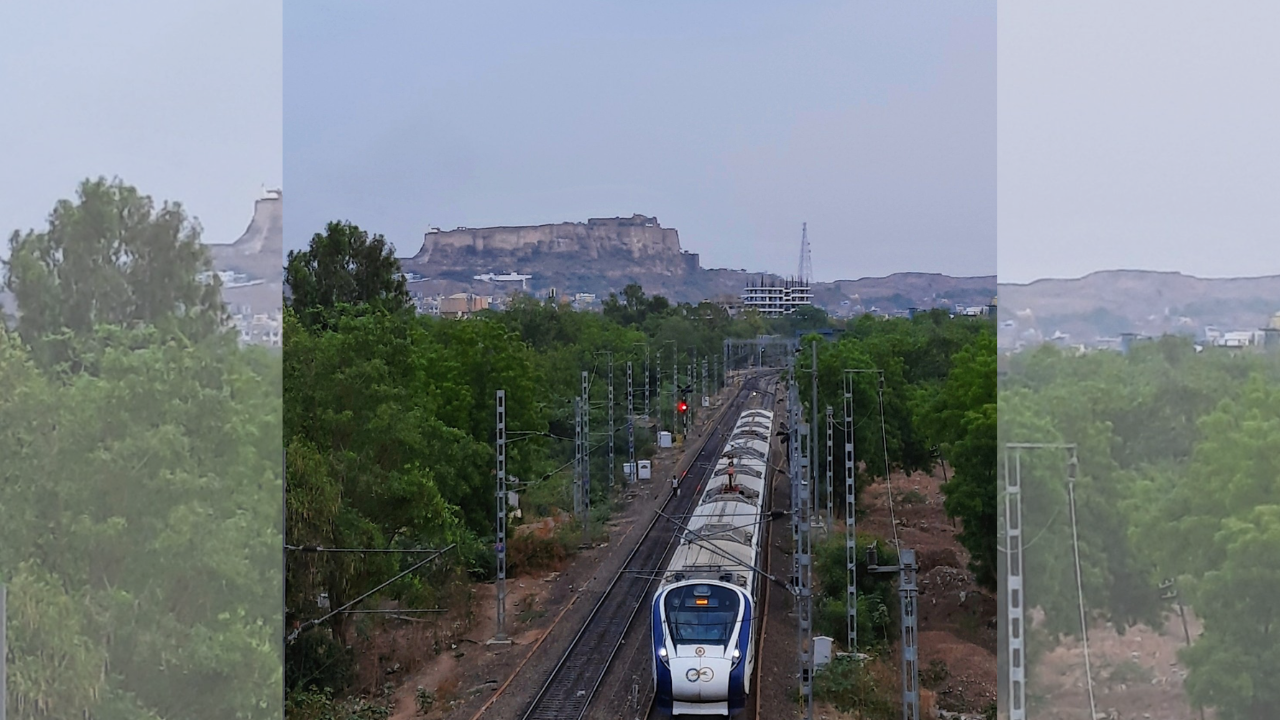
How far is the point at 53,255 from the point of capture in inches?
164

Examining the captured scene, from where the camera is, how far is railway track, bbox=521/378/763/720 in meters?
7.29

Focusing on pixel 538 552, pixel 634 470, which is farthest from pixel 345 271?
pixel 538 552

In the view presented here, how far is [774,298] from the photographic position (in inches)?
873

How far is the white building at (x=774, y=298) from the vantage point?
19.0 m

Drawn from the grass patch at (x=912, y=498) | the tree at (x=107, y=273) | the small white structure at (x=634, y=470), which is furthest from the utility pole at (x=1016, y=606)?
the small white structure at (x=634, y=470)

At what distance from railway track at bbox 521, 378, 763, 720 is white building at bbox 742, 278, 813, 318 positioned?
222 inches

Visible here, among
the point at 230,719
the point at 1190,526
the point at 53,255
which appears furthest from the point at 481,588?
the point at 1190,526

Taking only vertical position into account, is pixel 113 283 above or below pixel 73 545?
above

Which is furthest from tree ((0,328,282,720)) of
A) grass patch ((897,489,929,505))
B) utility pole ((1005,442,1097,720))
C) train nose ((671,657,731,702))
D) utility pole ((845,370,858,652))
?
grass patch ((897,489,929,505))

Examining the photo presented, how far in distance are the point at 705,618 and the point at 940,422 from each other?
11.3 feet

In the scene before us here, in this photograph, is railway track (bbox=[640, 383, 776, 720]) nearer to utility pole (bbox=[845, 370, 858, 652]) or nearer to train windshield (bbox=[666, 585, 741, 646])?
utility pole (bbox=[845, 370, 858, 652])

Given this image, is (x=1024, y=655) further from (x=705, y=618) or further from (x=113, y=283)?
(x=113, y=283)

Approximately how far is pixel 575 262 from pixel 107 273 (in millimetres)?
17443

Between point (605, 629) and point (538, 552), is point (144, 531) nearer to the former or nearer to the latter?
point (605, 629)
